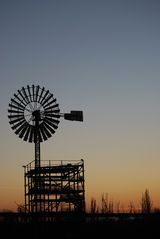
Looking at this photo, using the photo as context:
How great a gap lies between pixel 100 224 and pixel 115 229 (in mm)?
3986

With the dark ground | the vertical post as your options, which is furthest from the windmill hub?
the dark ground

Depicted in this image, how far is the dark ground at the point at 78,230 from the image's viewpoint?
31.9 meters

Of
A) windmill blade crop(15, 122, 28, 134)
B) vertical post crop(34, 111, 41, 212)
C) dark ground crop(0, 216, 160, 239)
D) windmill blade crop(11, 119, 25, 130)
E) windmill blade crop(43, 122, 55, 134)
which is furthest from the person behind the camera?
windmill blade crop(43, 122, 55, 134)

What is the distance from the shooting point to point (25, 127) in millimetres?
44625

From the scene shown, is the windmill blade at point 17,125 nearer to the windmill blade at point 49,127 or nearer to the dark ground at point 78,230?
Result: the windmill blade at point 49,127

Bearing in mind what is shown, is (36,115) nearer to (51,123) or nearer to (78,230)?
(51,123)

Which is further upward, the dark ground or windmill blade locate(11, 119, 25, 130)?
windmill blade locate(11, 119, 25, 130)

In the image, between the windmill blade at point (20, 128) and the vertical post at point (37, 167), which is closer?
the vertical post at point (37, 167)

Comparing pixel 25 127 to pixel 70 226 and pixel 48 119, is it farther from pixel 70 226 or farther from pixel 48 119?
pixel 70 226

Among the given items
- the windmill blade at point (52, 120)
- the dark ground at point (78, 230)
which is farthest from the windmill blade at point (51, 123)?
the dark ground at point (78, 230)

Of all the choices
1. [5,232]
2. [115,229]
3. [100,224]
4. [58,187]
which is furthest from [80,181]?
[5,232]

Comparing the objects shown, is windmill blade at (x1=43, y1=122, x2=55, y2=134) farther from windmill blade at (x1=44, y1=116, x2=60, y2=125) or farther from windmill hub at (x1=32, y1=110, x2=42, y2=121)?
windmill hub at (x1=32, y1=110, x2=42, y2=121)

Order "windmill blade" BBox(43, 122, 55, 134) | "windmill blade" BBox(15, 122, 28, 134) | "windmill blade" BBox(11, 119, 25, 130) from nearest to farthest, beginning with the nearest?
1. "windmill blade" BBox(15, 122, 28, 134)
2. "windmill blade" BBox(11, 119, 25, 130)
3. "windmill blade" BBox(43, 122, 55, 134)

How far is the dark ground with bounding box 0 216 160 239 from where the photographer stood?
31.9m
